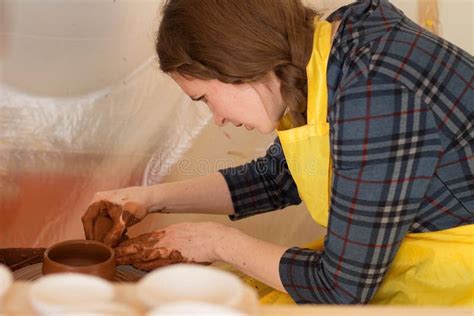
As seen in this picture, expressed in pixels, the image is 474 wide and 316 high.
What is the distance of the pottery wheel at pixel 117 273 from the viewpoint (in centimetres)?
158

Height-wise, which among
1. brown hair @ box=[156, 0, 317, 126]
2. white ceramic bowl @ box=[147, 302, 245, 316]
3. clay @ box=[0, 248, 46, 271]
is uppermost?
brown hair @ box=[156, 0, 317, 126]

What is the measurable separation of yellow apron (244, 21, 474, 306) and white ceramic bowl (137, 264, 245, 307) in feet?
2.45

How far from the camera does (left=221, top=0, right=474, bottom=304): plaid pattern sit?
4.16 feet

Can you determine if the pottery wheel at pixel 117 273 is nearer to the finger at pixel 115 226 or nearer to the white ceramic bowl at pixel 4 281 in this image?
the finger at pixel 115 226

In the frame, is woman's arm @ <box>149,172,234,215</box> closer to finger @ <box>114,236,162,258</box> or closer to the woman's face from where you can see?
finger @ <box>114,236,162,258</box>

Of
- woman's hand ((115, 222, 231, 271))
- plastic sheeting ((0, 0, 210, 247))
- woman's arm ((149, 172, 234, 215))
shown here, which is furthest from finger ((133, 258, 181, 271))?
plastic sheeting ((0, 0, 210, 247))

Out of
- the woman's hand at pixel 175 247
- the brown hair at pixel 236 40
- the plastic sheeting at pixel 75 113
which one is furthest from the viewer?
the plastic sheeting at pixel 75 113

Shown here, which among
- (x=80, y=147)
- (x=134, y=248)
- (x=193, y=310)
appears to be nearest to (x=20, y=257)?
(x=134, y=248)

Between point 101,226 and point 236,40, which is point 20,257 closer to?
point 101,226

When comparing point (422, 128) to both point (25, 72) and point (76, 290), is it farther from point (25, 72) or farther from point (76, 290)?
point (25, 72)

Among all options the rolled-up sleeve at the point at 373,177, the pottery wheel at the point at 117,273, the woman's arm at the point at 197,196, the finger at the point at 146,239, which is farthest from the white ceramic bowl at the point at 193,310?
the woman's arm at the point at 197,196

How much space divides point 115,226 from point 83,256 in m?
0.21

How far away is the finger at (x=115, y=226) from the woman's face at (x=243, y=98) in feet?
1.30

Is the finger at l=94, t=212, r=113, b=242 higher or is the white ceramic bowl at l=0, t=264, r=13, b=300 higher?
the white ceramic bowl at l=0, t=264, r=13, b=300
